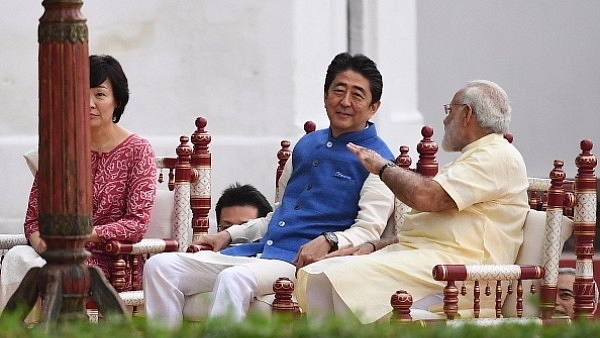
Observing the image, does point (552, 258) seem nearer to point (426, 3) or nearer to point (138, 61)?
point (138, 61)

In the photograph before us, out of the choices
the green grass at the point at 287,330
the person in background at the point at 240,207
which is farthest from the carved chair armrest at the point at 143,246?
the green grass at the point at 287,330

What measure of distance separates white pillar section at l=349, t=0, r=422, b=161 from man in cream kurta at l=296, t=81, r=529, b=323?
345cm

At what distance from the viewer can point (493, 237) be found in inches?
256

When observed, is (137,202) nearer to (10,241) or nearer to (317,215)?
(317,215)

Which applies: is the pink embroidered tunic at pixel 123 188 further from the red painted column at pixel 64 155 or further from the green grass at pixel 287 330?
the green grass at pixel 287 330

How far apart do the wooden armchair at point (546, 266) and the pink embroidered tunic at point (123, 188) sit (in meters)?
1.39

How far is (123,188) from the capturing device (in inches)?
280

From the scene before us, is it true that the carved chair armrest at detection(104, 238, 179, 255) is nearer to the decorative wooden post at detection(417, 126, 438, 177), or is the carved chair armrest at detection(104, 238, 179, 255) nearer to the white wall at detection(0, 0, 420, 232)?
the decorative wooden post at detection(417, 126, 438, 177)

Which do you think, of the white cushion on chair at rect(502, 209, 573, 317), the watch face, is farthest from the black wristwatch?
the white cushion on chair at rect(502, 209, 573, 317)

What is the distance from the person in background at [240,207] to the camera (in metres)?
7.70

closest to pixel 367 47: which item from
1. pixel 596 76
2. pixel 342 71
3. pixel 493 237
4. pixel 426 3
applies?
pixel 426 3

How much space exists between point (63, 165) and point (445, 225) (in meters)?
2.32

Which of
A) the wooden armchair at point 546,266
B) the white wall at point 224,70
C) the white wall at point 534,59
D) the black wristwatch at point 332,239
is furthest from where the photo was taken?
the white wall at point 534,59

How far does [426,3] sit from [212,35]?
197cm
